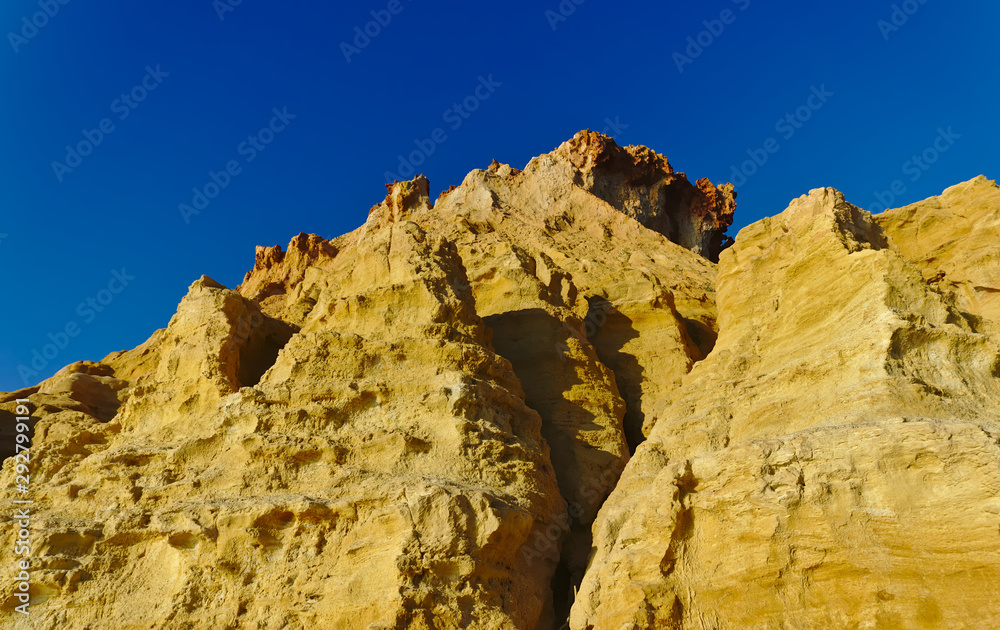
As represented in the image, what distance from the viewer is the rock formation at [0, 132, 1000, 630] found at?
10016 millimetres

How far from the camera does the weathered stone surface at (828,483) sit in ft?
30.9

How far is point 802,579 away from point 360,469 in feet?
23.9

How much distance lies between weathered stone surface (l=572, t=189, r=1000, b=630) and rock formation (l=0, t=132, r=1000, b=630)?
0.03 m

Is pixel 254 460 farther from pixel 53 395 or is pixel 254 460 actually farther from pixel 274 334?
pixel 53 395

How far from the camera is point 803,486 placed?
10484 mm

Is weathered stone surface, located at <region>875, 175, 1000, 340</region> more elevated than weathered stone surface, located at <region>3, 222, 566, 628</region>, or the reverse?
weathered stone surface, located at <region>875, 175, 1000, 340</region>

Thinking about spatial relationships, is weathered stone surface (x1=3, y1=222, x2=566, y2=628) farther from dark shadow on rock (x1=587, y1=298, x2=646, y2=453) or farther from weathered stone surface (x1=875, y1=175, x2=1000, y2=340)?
weathered stone surface (x1=875, y1=175, x2=1000, y2=340)

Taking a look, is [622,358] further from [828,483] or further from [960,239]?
[828,483]

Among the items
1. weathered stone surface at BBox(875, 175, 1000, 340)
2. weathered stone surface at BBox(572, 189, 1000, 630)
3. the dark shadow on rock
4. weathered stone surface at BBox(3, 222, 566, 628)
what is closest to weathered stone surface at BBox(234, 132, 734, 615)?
the dark shadow on rock

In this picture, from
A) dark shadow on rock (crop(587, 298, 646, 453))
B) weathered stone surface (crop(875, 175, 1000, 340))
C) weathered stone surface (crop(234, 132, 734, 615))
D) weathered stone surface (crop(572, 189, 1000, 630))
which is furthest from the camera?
dark shadow on rock (crop(587, 298, 646, 453))

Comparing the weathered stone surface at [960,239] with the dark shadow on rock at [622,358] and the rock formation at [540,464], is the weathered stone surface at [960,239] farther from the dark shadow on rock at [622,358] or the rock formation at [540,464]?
the dark shadow on rock at [622,358]

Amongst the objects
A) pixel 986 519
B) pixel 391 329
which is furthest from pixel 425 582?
pixel 986 519

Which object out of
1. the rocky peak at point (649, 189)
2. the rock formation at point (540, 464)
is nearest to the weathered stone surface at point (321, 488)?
the rock formation at point (540, 464)

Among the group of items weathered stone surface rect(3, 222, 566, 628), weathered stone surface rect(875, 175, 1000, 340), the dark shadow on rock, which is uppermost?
weathered stone surface rect(875, 175, 1000, 340)
